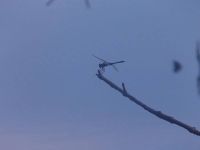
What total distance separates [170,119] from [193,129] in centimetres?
5

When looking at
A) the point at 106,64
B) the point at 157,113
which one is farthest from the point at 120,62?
the point at 157,113

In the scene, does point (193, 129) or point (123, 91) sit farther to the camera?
point (123, 91)

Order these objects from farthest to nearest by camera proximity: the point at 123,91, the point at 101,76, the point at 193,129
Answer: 1. the point at 101,76
2. the point at 123,91
3. the point at 193,129

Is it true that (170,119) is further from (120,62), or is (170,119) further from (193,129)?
(120,62)

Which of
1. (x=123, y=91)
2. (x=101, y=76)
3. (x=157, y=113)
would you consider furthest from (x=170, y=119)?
(x=101, y=76)

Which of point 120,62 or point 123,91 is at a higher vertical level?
point 120,62

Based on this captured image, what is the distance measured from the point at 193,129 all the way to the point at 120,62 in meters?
0.62

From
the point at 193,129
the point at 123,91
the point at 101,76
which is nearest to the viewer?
the point at 193,129

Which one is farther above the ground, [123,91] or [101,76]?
[101,76]

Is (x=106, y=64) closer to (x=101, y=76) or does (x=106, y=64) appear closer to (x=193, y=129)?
(x=101, y=76)

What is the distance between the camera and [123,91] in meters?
0.89

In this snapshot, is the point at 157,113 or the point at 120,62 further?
the point at 120,62

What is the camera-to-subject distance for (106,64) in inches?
51.3

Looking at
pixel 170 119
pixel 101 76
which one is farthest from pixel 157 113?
pixel 101 76
